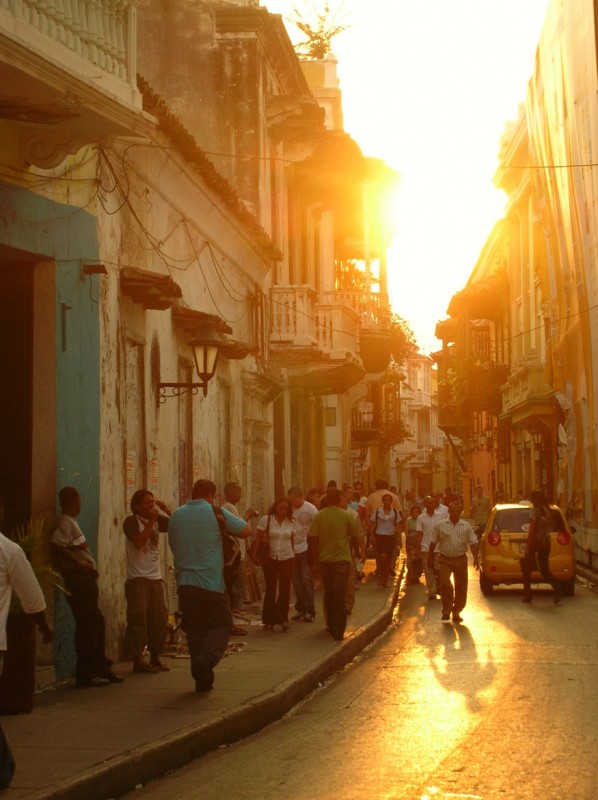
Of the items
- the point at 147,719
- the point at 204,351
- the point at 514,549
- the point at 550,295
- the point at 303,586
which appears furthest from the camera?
the point at 550,295

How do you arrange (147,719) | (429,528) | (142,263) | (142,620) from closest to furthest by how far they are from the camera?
(147,719) < (142,620) < (142,263) < (429,528)

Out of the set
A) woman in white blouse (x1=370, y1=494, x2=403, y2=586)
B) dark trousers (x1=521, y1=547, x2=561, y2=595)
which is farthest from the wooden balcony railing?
woman in white blouse (x1=370, y1=494, x2=403, y2=586)

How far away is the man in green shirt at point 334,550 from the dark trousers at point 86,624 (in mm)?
4306

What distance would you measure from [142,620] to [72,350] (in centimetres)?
249

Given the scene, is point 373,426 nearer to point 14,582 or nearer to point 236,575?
point 236,575

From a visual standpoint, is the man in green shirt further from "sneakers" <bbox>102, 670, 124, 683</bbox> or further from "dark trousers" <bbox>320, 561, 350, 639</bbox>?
"sneakers" <bbox>102, 670, 124, 683</bbox>

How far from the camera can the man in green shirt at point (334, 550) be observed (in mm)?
15781

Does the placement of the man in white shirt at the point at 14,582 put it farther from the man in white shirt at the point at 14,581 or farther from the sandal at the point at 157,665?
the sandal at the point at 157,665

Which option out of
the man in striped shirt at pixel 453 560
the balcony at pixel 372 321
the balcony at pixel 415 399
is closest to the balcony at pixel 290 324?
the balcony at pixel 372 321

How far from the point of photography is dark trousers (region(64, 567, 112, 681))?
464 inches

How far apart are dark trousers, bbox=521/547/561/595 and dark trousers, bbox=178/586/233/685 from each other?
36.6ft

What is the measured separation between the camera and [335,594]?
52.5ft

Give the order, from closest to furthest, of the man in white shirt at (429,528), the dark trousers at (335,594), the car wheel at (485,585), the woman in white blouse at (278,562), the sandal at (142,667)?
the sandal at (142,667)
the dark trousers at (335,594)
the woman in white blouse at (278,562)
the man in white shirt at (429,528)
the car wheel at (485,585)

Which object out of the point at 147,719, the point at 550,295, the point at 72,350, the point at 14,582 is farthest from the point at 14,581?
the point at 550,295
